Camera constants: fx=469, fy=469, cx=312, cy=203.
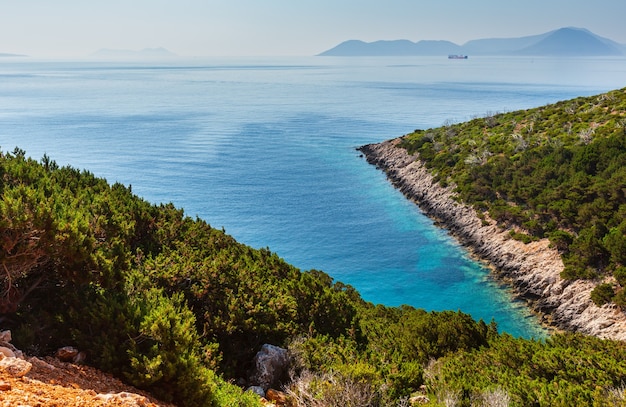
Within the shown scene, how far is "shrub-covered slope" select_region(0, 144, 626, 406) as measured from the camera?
35.2ft

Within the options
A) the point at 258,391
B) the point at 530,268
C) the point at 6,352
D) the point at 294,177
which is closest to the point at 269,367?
the point at 258,391

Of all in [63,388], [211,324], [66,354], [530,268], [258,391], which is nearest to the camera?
[63,388]

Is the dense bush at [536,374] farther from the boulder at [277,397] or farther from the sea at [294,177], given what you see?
the sea at [294,177]

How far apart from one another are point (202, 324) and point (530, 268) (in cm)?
3181

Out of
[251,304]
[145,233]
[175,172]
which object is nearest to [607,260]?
[251,304]

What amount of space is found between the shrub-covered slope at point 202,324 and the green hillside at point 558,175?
17.7 metres

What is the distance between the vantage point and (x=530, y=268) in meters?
39.2

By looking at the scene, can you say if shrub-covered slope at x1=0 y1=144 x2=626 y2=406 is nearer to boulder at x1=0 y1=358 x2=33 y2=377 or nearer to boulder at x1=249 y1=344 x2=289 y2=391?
boulder at x1=249 y1=344 x2=289 y2=391

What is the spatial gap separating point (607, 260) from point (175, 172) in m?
59.8

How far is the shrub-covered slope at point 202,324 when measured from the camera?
1072 cm

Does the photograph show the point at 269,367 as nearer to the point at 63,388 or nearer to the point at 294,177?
the point at 63,388

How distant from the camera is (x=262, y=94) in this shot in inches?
7810

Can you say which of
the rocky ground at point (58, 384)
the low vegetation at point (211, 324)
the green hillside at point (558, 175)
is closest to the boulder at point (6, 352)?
the rocky ground at point (58, 384)

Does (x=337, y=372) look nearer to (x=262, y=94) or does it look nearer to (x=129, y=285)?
(x=129, y=285)
